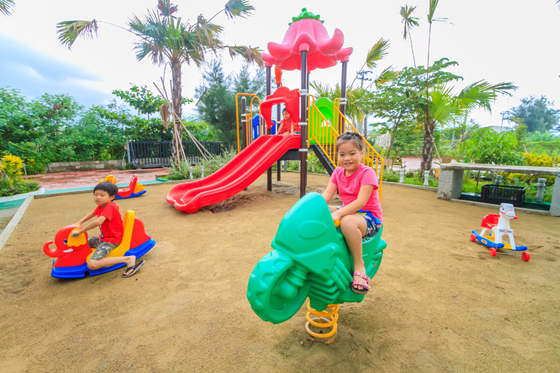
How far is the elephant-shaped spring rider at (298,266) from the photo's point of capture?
49.1 inches

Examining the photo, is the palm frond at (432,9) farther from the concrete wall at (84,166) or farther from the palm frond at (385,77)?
Result: the concrete wall at (84,166)

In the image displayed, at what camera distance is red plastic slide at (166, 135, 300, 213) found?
16.3 ft

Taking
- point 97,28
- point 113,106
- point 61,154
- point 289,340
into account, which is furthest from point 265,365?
point 113,106

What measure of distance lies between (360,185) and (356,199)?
115 mm

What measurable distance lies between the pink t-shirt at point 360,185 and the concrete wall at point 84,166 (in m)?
15.6

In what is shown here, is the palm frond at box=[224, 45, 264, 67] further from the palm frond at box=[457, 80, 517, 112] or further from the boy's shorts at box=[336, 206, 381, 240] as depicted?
the boy's shorts at box=[336, 206, 381, 240]

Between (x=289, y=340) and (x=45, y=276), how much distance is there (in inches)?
105

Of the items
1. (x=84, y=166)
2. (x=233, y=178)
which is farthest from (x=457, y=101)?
(x=84, y=166)

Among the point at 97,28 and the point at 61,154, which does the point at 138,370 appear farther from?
the point at 61,154

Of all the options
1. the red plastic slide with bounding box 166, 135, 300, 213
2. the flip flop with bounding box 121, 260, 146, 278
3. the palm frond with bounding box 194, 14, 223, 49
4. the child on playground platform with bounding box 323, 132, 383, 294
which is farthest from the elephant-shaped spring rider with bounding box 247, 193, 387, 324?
the palm frond with bounding box 194, 14, 223, 49

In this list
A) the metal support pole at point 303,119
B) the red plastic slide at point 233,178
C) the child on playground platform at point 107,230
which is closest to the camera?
the child on playground platform at point 107,230

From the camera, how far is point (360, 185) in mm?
1677

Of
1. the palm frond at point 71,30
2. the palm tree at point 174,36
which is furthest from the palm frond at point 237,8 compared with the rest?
the palm frond at point 71,30

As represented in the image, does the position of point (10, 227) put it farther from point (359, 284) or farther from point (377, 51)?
point (377, 51)
